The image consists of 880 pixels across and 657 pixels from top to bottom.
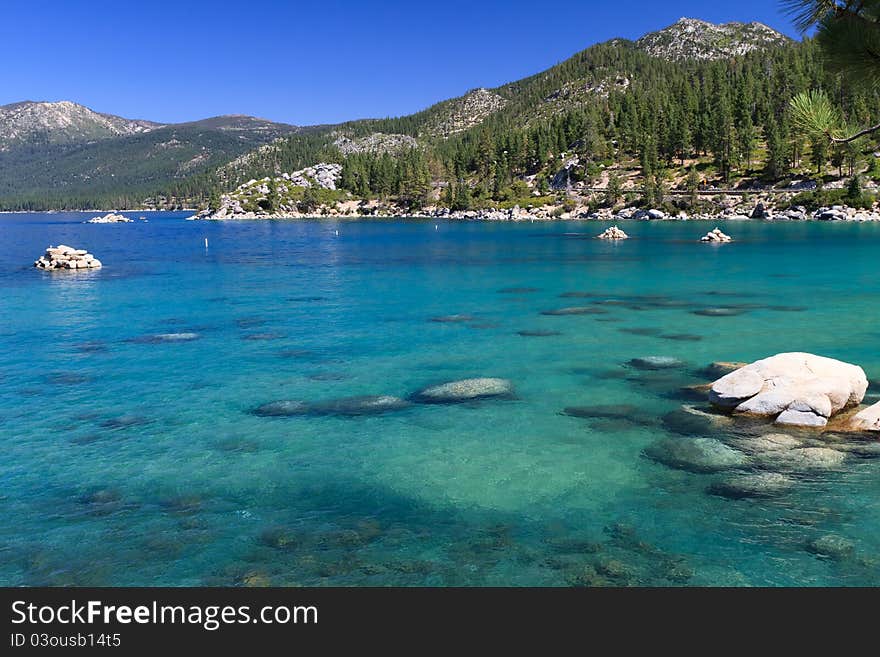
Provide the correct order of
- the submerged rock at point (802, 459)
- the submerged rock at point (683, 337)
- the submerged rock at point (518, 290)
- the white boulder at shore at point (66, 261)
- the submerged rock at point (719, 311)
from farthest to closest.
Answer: the white boulder at shore at point (66, 261)
the submerged rock at point (518, 290)
the submerged rock at point (719, 311)
the submerged rock at point (683, 337)
the submerged rock at point (802, 459)

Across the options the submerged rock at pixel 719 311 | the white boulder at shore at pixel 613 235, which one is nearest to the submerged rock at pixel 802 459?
the submerged rock at pixel 719 311

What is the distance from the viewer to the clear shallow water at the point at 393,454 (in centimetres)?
1368

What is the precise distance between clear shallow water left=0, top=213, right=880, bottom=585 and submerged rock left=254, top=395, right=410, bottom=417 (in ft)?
2.17

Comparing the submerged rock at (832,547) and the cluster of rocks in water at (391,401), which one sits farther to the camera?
the cluster of rocks in water at (391,401)

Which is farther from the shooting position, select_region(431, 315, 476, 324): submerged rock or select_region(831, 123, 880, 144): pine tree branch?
select_region(431, 315, 476, 324): submerged rock

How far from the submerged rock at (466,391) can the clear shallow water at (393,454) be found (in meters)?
0.93

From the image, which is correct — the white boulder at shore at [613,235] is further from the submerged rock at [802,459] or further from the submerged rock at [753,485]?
the submerged rock at [753,485]

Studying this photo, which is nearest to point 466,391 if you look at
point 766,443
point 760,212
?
point 766,443

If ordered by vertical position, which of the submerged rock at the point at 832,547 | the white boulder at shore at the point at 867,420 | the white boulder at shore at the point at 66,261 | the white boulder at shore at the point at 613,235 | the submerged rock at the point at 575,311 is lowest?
the submerged rock at the point at 832,547

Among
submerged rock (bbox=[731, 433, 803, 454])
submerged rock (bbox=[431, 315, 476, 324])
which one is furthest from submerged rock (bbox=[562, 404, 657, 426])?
submerged rock (bbox=[431, 315, 476, 324])

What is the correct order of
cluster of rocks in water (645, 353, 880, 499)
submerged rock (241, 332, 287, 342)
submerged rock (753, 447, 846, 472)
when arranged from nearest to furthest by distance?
1. cluster of rocks in water (645, 353, 880, 499)
2. submerged rock (753, 447, 846, 472)
3. submerged rock (241, 332, 287, 342)

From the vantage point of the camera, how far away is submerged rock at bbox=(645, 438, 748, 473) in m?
18.2

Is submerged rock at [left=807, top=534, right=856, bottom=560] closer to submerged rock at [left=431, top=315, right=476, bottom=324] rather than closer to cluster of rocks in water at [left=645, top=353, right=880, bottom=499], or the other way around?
cluster of rocks in water at [left=645, top=353, right=880, bottom=499]
